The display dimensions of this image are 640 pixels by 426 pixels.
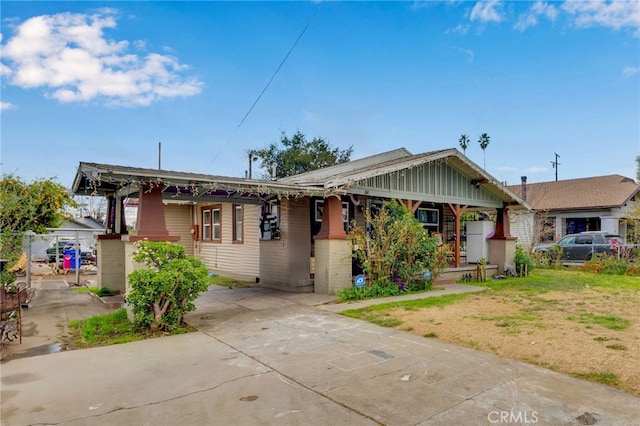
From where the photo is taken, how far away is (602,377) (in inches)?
169

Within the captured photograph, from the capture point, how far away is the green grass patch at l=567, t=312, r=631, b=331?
21.7 feet

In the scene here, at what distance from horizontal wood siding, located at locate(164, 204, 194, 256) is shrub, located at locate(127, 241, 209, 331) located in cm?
1129

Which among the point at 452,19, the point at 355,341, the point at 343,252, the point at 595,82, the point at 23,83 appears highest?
the point at 452,19

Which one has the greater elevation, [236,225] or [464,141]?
[464,141]

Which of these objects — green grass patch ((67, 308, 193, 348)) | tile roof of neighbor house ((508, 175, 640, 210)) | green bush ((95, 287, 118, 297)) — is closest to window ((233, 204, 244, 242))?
green bush ((95, 287, 118, 297))

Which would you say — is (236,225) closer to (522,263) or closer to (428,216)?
(428,216)

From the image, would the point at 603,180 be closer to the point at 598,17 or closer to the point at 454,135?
the point at 454,135

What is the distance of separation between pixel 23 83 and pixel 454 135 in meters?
29.0

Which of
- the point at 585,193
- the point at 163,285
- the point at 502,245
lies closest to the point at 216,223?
the point at 163,285

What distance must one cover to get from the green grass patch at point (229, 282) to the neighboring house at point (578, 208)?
55.3 ft

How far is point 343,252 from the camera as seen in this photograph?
9.96 metres

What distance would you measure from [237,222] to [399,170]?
639 centimetres

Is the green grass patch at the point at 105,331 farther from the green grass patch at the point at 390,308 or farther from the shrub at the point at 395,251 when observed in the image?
the shrub at the point at 395,251

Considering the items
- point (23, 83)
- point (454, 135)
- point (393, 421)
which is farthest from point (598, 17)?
point (454, 135)
